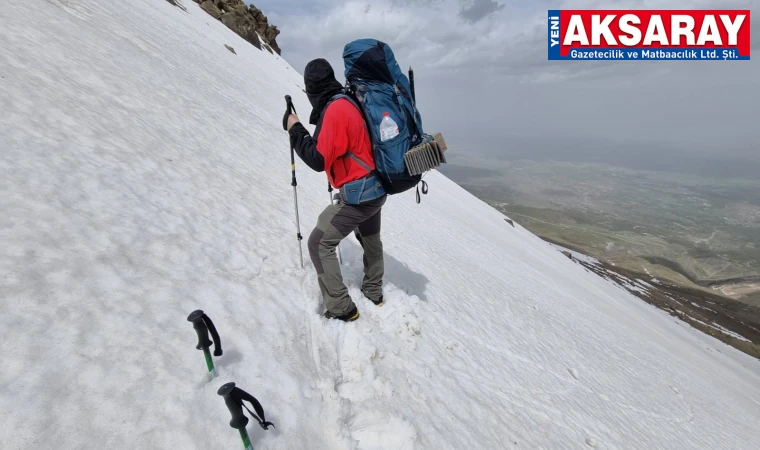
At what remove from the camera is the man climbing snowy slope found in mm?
3955

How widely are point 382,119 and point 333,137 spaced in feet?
2.15

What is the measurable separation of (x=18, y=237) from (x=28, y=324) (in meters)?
1.11

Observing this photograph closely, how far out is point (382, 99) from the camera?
4.12 meters

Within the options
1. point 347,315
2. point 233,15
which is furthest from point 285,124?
point 233,15

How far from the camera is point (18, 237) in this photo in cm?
337

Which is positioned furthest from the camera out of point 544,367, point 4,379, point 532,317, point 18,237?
point 532,317

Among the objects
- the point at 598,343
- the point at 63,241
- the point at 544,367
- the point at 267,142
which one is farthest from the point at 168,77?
the point at 598,343

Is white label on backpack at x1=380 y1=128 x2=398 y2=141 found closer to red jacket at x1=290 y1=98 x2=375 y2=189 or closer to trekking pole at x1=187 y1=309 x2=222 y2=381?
red jacket at x1=290 y1=98 x2=375 y2=189

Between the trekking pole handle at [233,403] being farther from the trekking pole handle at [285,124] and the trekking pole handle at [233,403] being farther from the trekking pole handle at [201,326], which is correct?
the trekking pole handle at [285,124]

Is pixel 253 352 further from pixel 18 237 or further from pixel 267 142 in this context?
pixel 267 142

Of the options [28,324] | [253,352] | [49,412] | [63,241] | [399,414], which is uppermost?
[63,241]

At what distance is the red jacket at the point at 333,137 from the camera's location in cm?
392

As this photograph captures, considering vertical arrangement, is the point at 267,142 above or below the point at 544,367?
above

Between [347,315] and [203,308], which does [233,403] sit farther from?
[347,315]
